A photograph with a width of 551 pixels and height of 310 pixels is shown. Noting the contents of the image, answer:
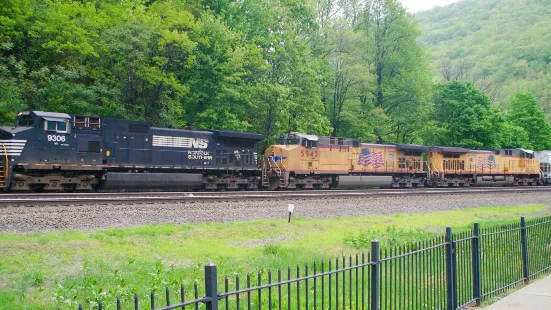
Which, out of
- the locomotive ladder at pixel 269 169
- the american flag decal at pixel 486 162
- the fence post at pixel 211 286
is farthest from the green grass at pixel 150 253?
the american flag decal at pixel 486 162

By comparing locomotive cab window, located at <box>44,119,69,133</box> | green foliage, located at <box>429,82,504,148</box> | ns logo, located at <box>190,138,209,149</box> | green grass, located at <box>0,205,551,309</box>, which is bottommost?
green grass, located at <box>0,205,551,309</box>

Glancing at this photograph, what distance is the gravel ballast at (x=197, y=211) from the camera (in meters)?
13.2

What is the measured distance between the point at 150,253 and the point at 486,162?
38575mm

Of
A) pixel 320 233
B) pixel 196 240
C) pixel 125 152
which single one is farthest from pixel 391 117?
pixel 196 240

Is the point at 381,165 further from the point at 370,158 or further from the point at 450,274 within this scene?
the point at 450,274

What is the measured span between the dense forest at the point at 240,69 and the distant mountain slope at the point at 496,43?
100 ft

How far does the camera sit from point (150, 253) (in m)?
10.8

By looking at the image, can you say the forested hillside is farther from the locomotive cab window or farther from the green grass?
the green grass

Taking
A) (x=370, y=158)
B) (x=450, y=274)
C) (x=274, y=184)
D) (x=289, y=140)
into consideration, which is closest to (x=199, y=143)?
(x=274, y=184)

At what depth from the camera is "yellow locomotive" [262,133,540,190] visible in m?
29.6

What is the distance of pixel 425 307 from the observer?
299 inches

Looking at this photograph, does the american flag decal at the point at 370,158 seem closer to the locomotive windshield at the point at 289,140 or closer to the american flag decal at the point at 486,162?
the locomotive windshield at the point at 289,140

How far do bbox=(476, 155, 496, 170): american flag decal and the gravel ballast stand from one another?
57.2 feet

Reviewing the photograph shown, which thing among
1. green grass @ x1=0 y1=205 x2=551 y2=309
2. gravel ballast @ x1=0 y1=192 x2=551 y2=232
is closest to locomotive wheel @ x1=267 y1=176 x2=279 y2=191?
gravel ballast @ x1=0 y1=192 x2=551 y2=232
